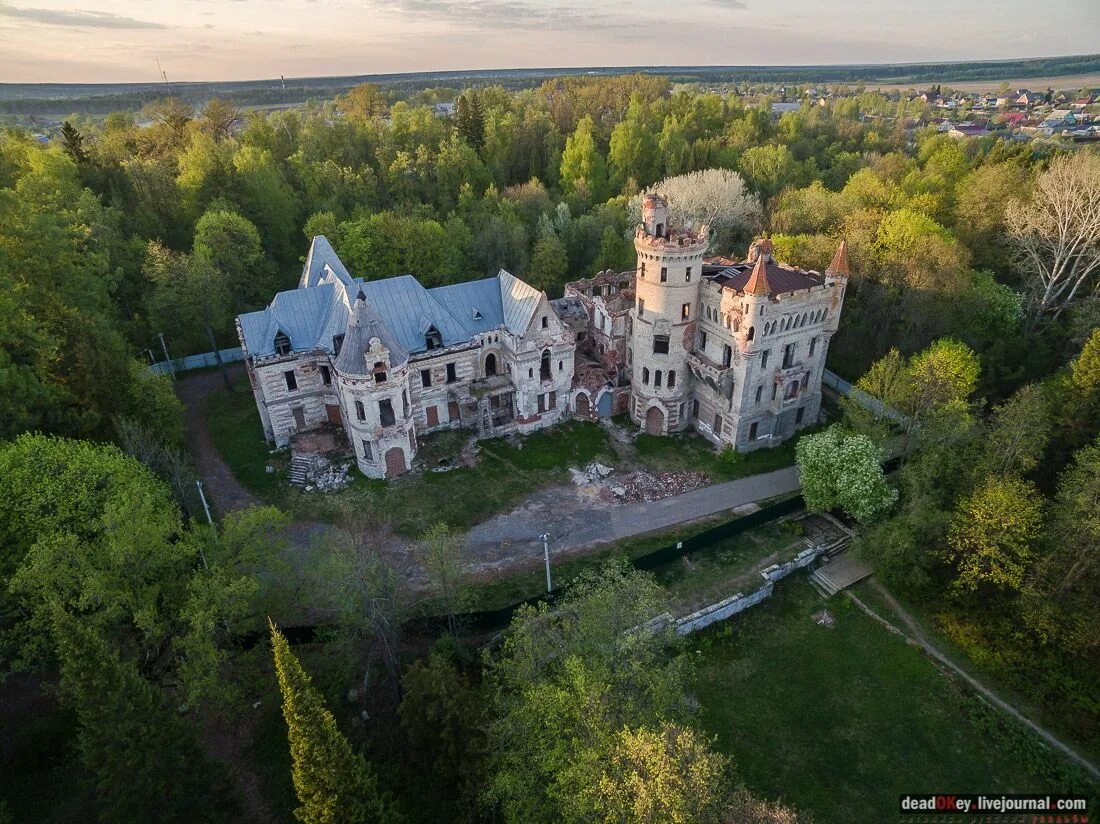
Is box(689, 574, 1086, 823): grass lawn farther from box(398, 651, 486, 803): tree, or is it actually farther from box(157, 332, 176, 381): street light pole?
box(157, 332, 176, 381): street light pole

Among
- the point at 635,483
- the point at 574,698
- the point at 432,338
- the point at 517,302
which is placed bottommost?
the point at 635,483

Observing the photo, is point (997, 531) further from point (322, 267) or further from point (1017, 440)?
point (322, 267)

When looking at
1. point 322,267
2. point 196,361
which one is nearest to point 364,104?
point 196,361

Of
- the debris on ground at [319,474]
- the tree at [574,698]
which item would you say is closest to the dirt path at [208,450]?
the debris on ground at [319,474]

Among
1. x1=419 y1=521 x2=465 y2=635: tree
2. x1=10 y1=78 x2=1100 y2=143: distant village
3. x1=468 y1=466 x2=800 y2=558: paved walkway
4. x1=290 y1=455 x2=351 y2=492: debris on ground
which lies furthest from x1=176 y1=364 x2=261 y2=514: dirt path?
x1=10 y1=78 x2=1100 y2=143: distant village

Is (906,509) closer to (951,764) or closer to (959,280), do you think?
(951,764)

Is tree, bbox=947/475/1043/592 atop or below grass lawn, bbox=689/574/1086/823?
atop

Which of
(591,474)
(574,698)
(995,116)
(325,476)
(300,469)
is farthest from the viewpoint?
(995,116)
